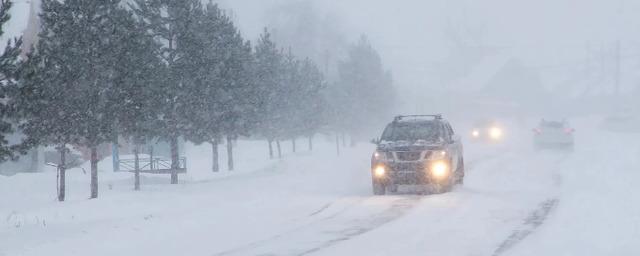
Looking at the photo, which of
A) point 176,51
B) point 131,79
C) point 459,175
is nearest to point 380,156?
point 459,175

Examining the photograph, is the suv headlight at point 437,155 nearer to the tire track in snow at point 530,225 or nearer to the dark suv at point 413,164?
the dark suv at point 413,164

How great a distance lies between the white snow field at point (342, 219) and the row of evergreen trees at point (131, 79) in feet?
7.12

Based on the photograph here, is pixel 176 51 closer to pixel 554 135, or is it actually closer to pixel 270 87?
pixel 270 87

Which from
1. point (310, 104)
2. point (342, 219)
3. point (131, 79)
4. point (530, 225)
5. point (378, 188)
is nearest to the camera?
point (530, 225)

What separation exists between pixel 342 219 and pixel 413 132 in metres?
6.86

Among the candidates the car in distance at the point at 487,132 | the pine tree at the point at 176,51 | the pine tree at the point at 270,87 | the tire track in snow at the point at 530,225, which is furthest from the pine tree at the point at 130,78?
the car in distance at the point at 487,132

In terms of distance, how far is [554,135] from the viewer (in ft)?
130

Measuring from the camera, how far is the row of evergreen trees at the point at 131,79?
16.7 m

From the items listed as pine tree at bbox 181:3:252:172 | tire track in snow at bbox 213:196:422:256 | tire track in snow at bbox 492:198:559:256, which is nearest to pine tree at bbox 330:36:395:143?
pine tree at bbox 181:3:252:172

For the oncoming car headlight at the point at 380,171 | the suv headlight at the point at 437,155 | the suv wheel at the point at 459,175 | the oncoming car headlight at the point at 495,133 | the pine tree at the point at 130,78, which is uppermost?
the pine tree at the point at 130,78

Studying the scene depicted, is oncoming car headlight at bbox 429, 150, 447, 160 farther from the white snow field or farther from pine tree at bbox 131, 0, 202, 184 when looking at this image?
pine tree at bbox 131, 0, 202, 184

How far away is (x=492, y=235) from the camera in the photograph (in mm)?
11961

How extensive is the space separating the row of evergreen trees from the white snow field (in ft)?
7.12

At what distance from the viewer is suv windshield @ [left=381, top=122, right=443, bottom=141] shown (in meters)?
20.7
